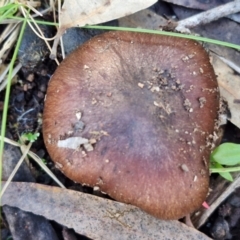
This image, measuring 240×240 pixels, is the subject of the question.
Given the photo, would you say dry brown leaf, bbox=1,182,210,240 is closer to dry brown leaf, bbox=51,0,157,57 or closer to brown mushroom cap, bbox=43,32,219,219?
brown mushroom cap, bbox=43,32,219,219

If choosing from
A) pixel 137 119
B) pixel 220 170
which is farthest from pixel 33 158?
pixel 220 170

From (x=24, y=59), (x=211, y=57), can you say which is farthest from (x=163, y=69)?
(x=24, y=59)

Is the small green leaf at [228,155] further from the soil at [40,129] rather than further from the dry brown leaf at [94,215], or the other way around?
the dry brown leaf at [94,215]

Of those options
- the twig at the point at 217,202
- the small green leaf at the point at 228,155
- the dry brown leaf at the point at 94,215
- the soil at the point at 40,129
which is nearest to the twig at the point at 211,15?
the soil at the point at 40,129

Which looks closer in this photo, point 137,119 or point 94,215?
point 137,119

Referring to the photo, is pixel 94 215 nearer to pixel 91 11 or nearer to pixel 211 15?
pixel 91 11

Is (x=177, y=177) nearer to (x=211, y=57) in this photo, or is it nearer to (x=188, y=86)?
(x=188, y=86)
